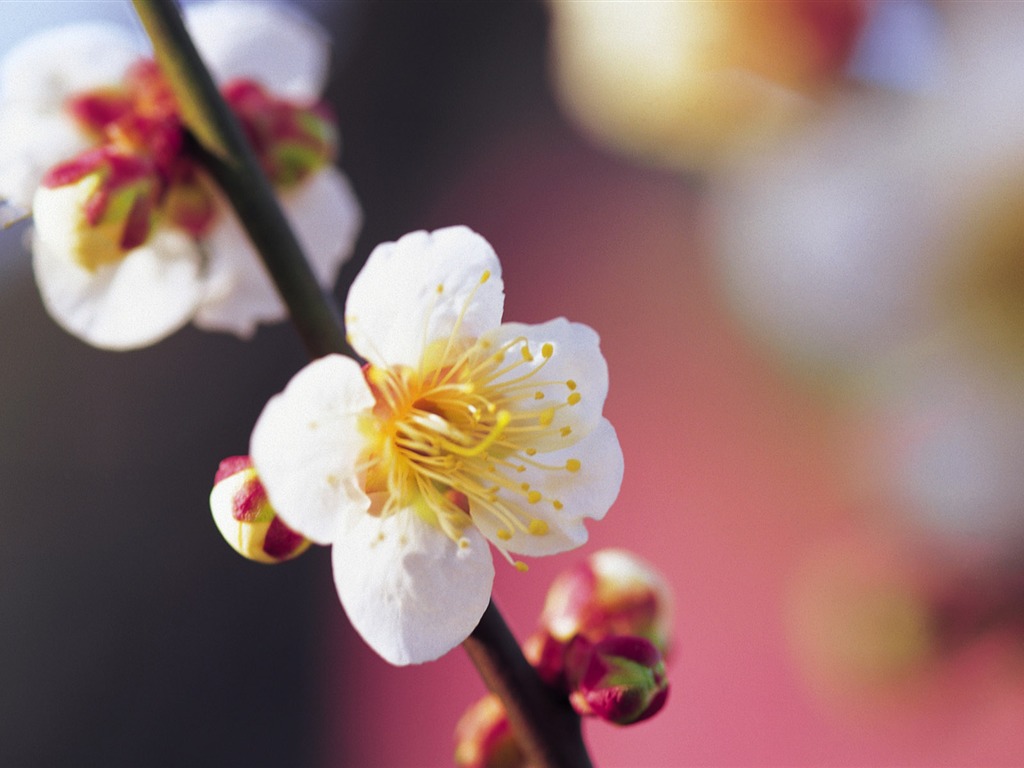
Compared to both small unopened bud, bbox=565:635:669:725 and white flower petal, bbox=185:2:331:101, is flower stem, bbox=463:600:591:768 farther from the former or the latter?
white flower petal, bbox=185:2:331:101

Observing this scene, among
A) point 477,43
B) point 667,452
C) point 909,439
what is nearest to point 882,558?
point 909,439

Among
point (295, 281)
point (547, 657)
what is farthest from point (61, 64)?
point (547, 657)

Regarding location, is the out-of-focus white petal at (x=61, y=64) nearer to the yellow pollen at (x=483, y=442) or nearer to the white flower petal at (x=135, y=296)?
the white flower petal at (x=135, y=296)

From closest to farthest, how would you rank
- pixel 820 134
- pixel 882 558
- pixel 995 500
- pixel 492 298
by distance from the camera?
pixel 492 298 → pixel 995 500 → pixel 820 134 → pixel 882 558

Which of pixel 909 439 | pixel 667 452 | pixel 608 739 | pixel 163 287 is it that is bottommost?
pixel 608 739

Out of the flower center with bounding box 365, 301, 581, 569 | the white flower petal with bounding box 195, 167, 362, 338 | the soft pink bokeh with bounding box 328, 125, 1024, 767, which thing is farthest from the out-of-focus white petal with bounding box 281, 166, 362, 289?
the soft pink bokeh with bounding box 328, 125, 1024, 767

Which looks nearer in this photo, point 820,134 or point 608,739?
point 820,134

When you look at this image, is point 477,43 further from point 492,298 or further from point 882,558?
point 492,298
